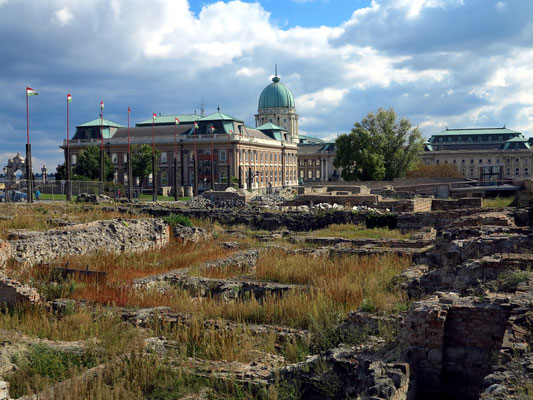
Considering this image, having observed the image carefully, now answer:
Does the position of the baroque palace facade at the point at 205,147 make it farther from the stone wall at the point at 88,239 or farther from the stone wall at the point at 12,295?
the stone wall at the point at 12,295

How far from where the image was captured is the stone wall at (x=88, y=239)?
15.8m

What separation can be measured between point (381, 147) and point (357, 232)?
5449 centimetres

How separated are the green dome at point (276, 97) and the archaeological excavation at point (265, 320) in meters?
124

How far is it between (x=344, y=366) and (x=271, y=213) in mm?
22894

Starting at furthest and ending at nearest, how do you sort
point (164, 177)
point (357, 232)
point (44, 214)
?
point (164, 177)
point (44, 214)
point (357, 232)

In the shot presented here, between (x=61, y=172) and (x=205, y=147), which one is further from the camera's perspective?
(x=205, y=147)

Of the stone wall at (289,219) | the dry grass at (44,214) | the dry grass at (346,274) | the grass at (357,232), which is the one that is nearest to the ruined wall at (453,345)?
the dry grass at (346,274)

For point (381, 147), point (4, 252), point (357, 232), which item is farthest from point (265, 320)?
point (381, 147)

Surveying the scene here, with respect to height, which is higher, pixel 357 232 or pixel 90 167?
pixel 90 167

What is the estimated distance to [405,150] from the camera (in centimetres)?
7938

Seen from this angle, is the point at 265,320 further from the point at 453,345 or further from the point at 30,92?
the point at 30,92

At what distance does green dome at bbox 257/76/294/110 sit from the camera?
141000 millimetres

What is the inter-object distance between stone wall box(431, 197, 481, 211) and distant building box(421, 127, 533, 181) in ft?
317

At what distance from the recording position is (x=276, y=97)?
141000mm
